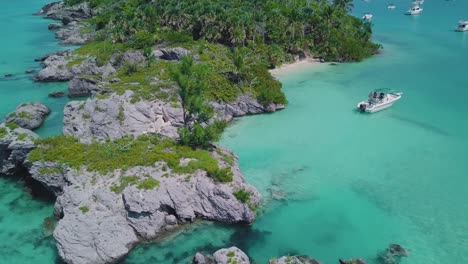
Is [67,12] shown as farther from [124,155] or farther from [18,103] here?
[124,155]

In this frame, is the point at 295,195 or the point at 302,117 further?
the point at 302,117

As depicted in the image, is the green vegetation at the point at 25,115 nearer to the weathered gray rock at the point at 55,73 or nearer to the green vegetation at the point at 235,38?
the green vegetation at the point at 235,38

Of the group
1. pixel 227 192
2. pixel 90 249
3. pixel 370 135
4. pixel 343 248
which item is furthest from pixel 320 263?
pixel 370 135

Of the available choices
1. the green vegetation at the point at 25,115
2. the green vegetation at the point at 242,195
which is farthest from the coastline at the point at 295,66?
the green vegetation at the point at 242,195

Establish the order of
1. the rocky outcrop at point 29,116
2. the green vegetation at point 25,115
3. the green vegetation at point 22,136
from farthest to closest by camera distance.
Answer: the green vegetation at point 25,115, the rocky outcrop at point 29,116, the green vegetation at point 22,136

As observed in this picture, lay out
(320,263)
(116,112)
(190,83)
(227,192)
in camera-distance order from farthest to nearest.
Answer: (116,112)
(190,83)
(227,192)
(320,263)

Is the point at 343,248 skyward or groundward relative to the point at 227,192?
groundward

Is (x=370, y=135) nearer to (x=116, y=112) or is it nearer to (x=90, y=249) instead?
(x=116, y=112)
